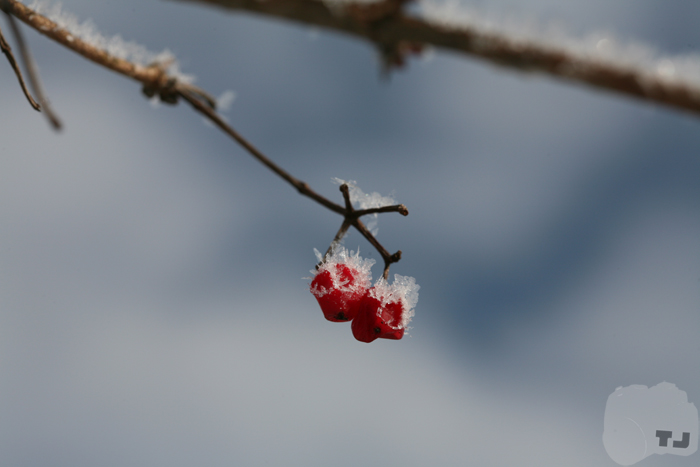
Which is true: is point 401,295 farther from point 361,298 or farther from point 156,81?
point 156,81

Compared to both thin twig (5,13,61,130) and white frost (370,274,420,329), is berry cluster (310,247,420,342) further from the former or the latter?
thin twig (5,13,61,130)

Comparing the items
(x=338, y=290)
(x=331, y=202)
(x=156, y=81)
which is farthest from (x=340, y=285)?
(x=156, y=81)

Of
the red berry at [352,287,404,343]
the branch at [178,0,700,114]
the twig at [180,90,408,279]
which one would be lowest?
the branch at [178,0,700,114]

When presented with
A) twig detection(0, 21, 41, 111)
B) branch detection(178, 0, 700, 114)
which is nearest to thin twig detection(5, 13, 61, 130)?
twig detection(0, 21, 41, 111)

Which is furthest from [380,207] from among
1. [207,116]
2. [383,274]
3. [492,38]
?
[492,38]

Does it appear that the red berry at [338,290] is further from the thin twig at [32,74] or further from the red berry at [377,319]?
the thin twig at [32,74]

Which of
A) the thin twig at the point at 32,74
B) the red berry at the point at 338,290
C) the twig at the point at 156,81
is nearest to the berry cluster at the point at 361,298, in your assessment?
the red berry at the point at 338,290

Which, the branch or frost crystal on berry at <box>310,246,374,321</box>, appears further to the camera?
frost crystal on berry at <box>310,246,374,321</box>
